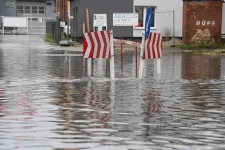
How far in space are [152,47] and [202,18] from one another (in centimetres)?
1652

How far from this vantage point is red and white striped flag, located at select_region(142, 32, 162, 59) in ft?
45.1

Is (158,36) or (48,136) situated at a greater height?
(158,36)

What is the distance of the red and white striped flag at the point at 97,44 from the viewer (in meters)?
13.4

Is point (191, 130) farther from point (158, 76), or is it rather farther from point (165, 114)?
point (158, 76)

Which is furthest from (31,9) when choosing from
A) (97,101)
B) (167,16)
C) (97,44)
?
(97,101)

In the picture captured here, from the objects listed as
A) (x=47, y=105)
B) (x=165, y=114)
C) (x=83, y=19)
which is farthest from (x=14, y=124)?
(x=83, y=19)

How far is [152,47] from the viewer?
1411 centimetres

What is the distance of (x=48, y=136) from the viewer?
6.66 meters

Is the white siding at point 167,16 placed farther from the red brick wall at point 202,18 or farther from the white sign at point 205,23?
the white sign at point 205,23

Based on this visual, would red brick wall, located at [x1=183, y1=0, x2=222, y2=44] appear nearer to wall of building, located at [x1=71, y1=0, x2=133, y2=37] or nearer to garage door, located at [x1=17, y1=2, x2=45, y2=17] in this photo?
wall of building, located at [x1=71, y1=0, x2=133, y2=37]

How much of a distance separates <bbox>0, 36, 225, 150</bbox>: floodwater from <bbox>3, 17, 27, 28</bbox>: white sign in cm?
4332

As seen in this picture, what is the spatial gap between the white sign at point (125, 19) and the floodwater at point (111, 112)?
1882cm

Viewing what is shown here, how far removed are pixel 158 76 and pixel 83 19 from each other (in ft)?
68.5

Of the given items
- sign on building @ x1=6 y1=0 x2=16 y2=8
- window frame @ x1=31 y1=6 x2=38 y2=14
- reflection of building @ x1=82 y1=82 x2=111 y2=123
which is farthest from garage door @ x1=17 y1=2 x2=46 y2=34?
reflection of building @ x1=82 y1=82 x2=111 y2=123
